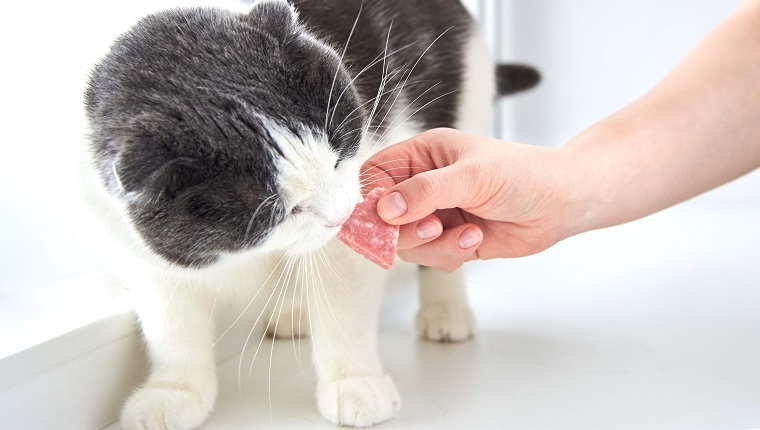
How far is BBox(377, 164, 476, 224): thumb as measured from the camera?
42.7 inches

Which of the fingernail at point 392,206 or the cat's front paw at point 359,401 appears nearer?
the fingernail at point 392,206

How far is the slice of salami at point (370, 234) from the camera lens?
111cm

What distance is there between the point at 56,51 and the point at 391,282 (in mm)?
908

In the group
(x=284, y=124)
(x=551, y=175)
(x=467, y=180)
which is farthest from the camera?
(x=551, y=175)

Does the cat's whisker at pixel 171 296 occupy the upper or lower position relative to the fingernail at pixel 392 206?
lower

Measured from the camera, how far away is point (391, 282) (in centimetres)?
182

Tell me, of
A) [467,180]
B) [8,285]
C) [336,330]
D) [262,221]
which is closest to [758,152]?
[467,180]

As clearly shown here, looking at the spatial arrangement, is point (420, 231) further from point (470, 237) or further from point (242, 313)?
point (242, 313)

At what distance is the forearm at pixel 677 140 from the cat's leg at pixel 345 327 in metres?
0.37

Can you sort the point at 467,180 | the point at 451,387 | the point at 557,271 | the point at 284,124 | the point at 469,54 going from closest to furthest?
the point at 284,124
the point at 467,180
the point at 451,387
the point at 469,54
the point at 557,271

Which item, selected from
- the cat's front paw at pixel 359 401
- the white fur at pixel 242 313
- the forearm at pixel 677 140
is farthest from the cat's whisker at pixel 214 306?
the forearm at pixel 677 140

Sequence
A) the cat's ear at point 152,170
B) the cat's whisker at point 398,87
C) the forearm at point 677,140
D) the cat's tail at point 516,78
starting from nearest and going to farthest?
the cat's ear at point 152,170 < the forearm at point 677,140 < the cat's whisker at point 398,87 < the cat's tail at point 516,78

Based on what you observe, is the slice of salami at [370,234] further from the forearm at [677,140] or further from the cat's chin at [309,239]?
the forearm at [677,140]

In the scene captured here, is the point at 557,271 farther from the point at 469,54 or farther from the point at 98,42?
the point at 98,42
